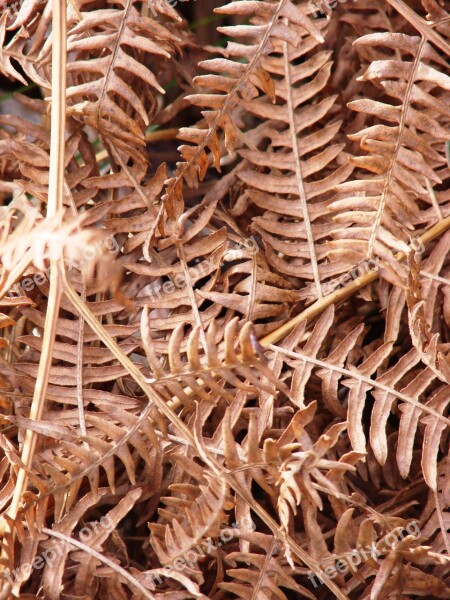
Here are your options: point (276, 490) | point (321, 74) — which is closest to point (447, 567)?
point (276, 490)

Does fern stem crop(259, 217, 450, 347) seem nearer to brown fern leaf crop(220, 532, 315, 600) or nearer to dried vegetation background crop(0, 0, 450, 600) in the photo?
dried vegetation background crop(0, 0, 450, 600)

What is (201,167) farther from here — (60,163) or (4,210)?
(4,210)

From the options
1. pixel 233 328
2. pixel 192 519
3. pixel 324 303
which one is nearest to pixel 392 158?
pixel 324 303

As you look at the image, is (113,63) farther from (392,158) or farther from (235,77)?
(392,158)

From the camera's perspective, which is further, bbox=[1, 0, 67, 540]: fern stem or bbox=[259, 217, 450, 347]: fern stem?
bbox=[259, 217, 450, 347]: fern stem

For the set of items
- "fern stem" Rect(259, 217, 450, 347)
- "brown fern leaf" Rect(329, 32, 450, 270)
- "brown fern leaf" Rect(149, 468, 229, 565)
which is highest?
"brown fern leaf" Rect(329, 32, 450, 270)

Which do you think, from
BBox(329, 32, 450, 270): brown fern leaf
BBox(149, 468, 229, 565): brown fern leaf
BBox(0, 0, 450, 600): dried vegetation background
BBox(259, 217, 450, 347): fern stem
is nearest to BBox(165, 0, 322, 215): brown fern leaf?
BBox(0, 0, 450, 600): dried vegetation background

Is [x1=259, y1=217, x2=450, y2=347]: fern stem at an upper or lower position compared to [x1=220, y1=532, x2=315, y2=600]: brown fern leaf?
upper

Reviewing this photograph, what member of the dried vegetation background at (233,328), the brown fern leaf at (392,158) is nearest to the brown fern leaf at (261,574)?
the dried vegetation background at (233,328)
